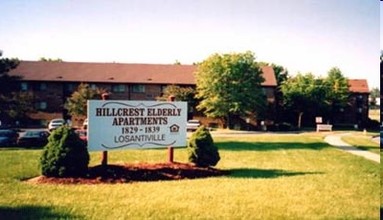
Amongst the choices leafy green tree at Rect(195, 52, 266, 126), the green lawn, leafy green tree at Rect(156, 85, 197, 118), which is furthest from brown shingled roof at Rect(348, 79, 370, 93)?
the green lawn

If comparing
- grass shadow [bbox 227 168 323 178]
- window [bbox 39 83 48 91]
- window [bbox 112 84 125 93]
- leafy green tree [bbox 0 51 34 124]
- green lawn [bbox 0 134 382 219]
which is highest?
window [bbox 112 84 125 93]

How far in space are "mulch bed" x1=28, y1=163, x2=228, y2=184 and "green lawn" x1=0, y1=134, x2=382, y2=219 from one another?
1.42ft

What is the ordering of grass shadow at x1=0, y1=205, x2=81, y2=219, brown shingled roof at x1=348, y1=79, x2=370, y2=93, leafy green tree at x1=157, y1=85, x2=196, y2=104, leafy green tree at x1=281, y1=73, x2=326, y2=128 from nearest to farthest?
1. grass shadow at x1=0, y1=205, x2=81, y2=219
2. leafy green tree at x1=157, y1=85, x2=196, y2=104
3. leafy green tree at x1=281, y1=73, x2=326, y2=128
4. brown shingled roof at x1=348, y1=79, x2=370, y2=93

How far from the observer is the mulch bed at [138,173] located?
9.23m

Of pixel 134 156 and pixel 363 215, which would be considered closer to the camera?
pixel 363 215

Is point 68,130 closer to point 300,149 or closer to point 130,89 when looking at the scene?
point 300,149

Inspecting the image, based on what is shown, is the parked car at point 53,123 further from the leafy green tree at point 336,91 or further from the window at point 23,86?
the leafy green tree at point 336,91

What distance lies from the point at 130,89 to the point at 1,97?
22291mm

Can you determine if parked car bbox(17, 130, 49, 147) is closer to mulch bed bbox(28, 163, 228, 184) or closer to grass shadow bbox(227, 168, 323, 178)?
mulch bed bbox(28, 163, 228, 184)

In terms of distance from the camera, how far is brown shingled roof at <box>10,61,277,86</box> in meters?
27.7

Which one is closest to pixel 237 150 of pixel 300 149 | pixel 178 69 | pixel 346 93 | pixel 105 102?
pixel 300 149

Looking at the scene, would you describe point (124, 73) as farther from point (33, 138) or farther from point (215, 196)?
point (215, 196)

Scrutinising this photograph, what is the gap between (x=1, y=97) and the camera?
471 inches

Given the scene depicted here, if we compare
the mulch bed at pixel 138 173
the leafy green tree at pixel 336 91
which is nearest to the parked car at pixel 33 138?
the mulch bed at pixel 138 173
